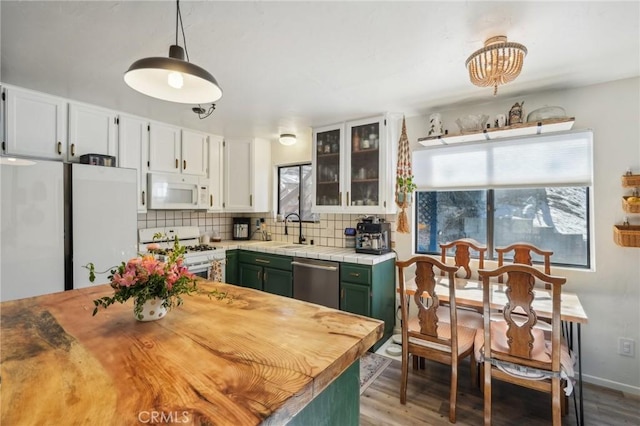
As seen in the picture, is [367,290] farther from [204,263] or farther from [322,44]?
[322,44]

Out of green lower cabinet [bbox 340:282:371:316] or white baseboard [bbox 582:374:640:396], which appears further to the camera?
green lower cabinet [bbox 340:282:371:316]

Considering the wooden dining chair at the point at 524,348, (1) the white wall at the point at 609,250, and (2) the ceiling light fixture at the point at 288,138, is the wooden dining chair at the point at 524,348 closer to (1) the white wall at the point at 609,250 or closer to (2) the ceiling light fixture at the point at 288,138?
(1) the white wall at the point at 609,250

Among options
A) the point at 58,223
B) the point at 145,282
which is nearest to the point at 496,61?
the point at 145,282

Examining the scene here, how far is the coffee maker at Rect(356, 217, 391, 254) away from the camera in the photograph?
3136 mm

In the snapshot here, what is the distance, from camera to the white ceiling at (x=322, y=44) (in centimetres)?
148

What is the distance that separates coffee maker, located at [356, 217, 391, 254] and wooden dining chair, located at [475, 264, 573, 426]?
139cm

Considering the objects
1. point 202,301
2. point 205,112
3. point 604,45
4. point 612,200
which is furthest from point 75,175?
point 612,200

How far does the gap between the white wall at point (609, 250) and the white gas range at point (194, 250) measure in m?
3.44

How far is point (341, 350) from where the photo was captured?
3.26ft

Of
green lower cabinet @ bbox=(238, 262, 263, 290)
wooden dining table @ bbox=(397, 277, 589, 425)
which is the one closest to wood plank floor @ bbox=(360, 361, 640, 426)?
wooden dining table @ bbox=(397, 277, 589, 425)

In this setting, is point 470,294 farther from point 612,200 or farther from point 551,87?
point 551,87

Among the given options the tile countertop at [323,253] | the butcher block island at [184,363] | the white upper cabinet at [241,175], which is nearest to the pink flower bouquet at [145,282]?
the butcher block island at [184,363]

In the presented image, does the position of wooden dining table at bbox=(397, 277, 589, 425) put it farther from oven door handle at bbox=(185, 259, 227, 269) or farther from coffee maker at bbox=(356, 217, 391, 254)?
oven door handle at bbox=(185, 259, 227, 269)

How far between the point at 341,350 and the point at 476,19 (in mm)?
1709
